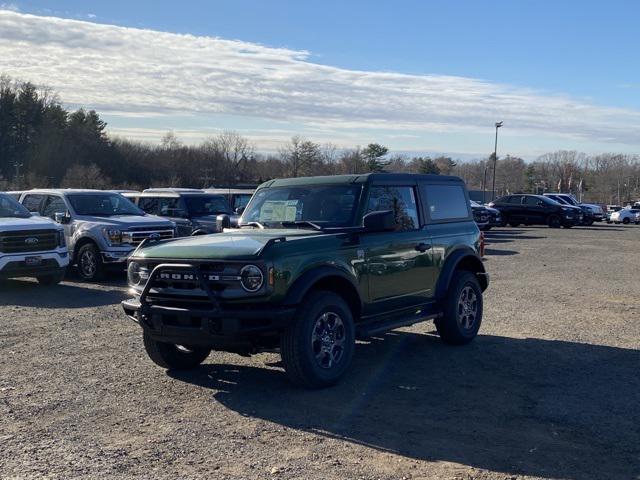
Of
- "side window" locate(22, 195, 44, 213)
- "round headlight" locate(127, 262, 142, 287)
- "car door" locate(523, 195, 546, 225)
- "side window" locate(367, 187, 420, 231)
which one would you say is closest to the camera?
"round headlight" locate(127, 262, 142, 287)

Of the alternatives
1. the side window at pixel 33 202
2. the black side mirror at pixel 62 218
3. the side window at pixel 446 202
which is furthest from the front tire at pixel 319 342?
the side window at pixel 33 202

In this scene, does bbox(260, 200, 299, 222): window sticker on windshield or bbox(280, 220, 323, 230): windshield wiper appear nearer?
bbox(280, 220, 323, 230): windshield wiper

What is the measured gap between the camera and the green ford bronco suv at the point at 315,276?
20.9 feet

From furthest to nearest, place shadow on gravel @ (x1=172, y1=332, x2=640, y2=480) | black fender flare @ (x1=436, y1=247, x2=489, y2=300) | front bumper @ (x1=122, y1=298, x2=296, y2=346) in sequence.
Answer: black fender flare @ (x1=436, y1=247, x2=489, y2=300)
front bumper @ (x1=122, y1=298, x2=296, y2=346)
shadow on gravel @ (x1=172, y1=332, x2=640, y2=480)

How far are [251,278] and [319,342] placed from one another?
37.5 inches

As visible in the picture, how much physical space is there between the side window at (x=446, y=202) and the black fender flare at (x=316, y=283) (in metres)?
1.93

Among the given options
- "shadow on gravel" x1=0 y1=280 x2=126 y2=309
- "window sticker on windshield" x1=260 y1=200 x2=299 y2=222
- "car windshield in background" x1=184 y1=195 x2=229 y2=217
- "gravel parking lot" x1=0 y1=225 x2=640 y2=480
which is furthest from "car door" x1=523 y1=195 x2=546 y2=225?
"window sticker on windshield" x1=260 y1=200 x2=299 y2=222

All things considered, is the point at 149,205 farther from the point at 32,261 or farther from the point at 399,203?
the point at 399,203

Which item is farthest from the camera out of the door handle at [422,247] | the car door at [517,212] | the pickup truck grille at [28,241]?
the car door at [517,212]

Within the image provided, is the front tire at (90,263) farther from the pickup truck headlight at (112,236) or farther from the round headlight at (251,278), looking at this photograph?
the round headlight at (251,278)

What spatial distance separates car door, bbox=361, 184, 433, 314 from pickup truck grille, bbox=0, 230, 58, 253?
8048 millimetres

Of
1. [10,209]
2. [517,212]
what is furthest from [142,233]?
[517,212]

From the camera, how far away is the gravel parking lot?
509 cm

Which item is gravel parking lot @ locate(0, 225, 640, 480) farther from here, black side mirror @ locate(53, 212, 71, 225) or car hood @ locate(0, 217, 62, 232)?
black side mirror @ locate(53, 212, 71, 225)
